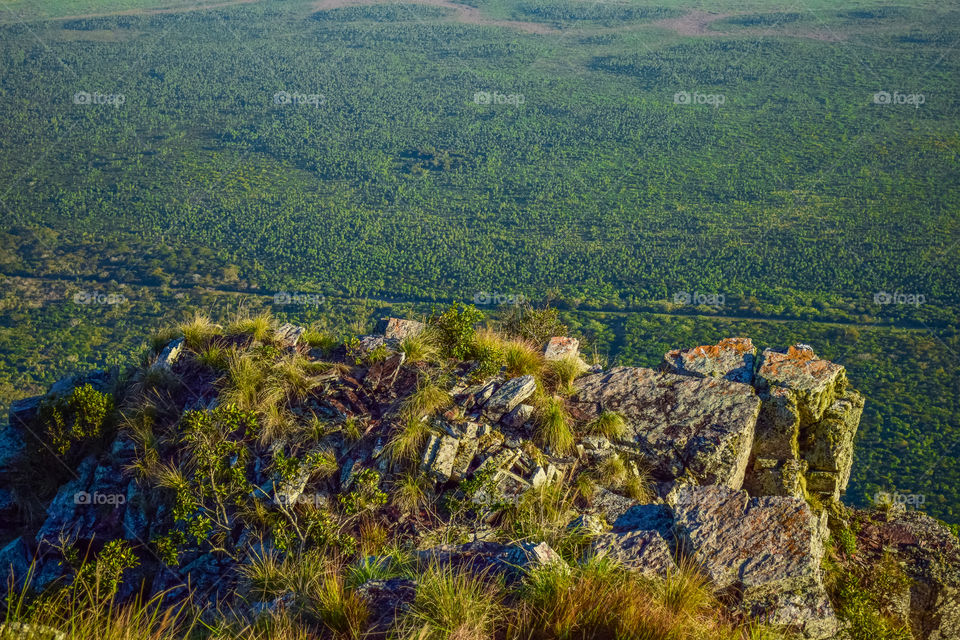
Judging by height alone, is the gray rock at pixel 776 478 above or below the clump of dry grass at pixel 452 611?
below

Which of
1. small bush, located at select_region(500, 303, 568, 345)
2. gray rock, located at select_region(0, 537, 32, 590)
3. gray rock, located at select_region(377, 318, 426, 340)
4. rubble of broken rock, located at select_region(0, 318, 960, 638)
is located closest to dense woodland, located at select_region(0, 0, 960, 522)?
small bush, located at select_region(500, 303, 568, 345)

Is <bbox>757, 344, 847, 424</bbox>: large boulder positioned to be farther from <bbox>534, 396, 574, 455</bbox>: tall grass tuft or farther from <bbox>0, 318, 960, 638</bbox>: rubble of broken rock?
<bbox>534, 396, 574, 455</bbox>: tall grass tuft

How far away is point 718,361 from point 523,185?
9058cm

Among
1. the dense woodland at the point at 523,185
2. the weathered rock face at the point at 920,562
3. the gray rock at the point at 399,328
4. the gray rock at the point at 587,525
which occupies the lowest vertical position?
the dense woodland at the point at 523,185

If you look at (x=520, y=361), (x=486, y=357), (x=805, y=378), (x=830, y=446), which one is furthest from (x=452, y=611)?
(x=805, y=378)

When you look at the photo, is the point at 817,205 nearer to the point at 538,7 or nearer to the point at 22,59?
the point at 538,7

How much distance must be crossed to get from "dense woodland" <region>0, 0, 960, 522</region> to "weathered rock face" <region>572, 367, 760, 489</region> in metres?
3.61

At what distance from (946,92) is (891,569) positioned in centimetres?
13146

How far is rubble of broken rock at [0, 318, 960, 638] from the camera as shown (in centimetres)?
678

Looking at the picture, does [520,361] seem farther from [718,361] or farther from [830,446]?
[830,446]

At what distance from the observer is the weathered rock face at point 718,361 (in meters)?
10.5

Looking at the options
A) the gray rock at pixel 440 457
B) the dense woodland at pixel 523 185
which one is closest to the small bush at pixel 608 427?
the gray rock at pixel 440 457

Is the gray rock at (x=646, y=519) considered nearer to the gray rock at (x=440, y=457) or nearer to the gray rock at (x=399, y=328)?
the gray rock at (x=440, y=457)

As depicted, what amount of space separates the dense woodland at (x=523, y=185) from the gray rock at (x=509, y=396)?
4.48m
